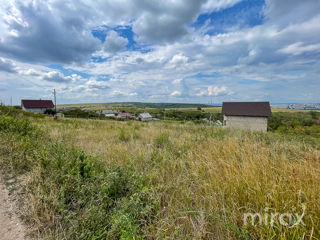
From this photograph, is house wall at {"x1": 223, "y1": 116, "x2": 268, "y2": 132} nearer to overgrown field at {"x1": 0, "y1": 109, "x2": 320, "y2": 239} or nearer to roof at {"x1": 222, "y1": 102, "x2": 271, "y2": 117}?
roof at {"x1": 222, "y1": 102, "x2": 271, "y2": 117}

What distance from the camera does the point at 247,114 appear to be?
72.4 ft

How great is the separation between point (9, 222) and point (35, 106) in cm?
7113

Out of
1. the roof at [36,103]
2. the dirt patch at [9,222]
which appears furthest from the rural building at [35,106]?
the dirt patch at [9,222]

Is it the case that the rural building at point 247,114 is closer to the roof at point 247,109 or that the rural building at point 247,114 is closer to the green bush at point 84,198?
the roof at point 247,109

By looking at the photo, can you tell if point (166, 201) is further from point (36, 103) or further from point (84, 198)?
point (36, 103)

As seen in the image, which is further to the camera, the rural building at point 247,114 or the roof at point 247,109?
the roof at point 247,109

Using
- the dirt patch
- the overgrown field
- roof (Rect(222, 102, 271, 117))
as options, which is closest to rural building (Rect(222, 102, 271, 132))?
roof (Rect(222, 102, 271, 117))

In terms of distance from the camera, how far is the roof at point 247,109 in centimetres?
2100

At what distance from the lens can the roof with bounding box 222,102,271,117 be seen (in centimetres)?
2100

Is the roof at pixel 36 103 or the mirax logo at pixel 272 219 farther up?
the roof at pixel 36 103

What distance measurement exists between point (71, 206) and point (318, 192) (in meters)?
3.21

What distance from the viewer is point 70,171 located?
92.0 inches

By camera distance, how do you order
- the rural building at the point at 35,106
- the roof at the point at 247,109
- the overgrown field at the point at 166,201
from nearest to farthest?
the overgrown field at the point at 166,201, the roof at the point at 247,109, the rural building at the point at 35,106

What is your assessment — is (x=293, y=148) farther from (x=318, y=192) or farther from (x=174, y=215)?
(x=174, y=215)
